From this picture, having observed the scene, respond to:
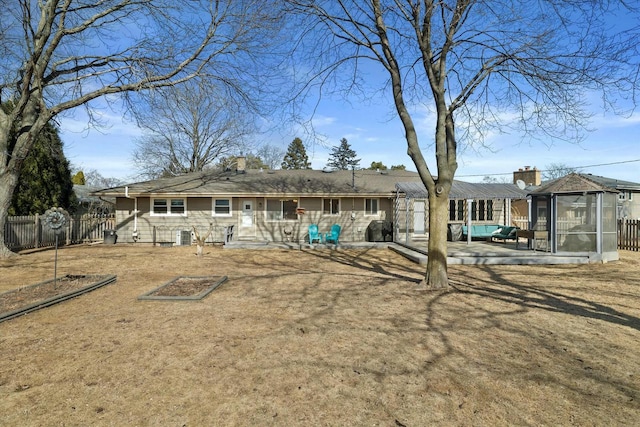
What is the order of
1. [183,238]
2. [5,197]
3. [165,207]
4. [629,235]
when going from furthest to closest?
[165,207] < [183,238] < [629,235] < [5,197]

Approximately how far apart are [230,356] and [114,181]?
60166 mm

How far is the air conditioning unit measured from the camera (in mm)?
18141

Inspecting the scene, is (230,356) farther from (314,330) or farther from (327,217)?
(327,217)

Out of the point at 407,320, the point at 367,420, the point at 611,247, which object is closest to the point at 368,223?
the point at 611,247

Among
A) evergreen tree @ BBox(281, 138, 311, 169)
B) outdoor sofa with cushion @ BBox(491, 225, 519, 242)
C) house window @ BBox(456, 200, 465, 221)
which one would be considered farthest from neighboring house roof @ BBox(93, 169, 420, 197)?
evergreen tree @ BBox(281, 138, 311, 169)

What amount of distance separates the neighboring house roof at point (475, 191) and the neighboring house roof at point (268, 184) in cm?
191

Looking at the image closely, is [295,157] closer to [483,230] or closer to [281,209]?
[281,209]

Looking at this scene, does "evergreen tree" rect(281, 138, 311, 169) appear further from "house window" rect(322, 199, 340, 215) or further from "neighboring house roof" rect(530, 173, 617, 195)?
"neighboring house roof" rect(530, 173, 617, 195)

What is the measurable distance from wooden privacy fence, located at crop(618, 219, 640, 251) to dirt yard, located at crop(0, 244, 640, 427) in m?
9.94

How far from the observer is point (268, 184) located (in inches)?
777

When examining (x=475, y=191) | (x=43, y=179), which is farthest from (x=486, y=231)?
(x=43, y=179)

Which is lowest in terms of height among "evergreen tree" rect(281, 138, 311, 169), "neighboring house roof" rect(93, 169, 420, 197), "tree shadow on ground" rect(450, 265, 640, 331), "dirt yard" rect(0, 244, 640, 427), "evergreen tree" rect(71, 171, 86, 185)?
"dirt yard" rect(0, 244, 640, 427)

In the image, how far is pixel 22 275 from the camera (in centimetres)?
948

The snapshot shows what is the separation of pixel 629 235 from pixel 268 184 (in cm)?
1676
